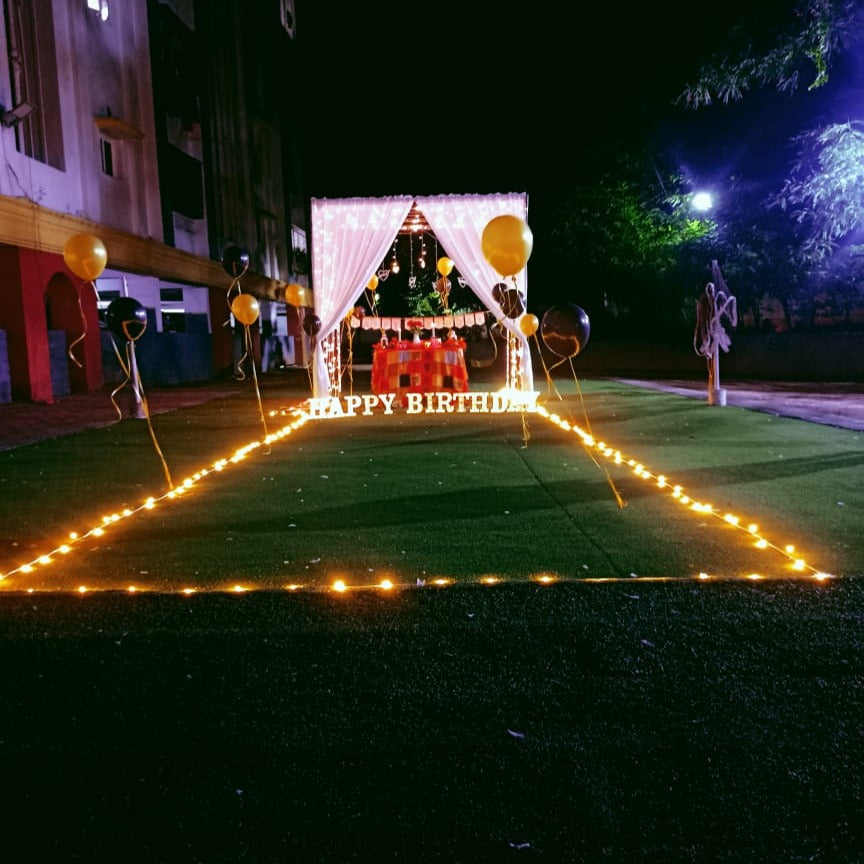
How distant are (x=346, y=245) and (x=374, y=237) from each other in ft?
1.41

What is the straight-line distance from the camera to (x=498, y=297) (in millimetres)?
10789

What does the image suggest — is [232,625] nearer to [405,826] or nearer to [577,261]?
[405,826]

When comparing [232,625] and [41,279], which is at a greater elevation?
[41,279]

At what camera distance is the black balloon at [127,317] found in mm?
8391

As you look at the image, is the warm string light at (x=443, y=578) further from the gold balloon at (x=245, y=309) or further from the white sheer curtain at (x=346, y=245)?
the white sheer curtain at (x=346, y=245)

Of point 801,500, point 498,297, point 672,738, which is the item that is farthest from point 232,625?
point 498,297

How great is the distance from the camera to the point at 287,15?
98.5 ft

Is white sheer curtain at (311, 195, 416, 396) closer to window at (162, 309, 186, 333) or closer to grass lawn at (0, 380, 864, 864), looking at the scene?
grass lawn at (0, 380, 864, 864)

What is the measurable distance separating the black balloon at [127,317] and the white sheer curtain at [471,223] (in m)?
4.34

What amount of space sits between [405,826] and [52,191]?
14.0 m

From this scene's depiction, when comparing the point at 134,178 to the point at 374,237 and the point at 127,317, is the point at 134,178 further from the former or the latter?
the point at 127,317

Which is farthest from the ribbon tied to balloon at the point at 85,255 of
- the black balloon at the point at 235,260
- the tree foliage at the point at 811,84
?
the tree foliage at the point at 811,84

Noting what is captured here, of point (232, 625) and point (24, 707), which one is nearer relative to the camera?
point (24, 707)

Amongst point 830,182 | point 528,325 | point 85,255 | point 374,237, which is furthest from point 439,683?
point 830,182
